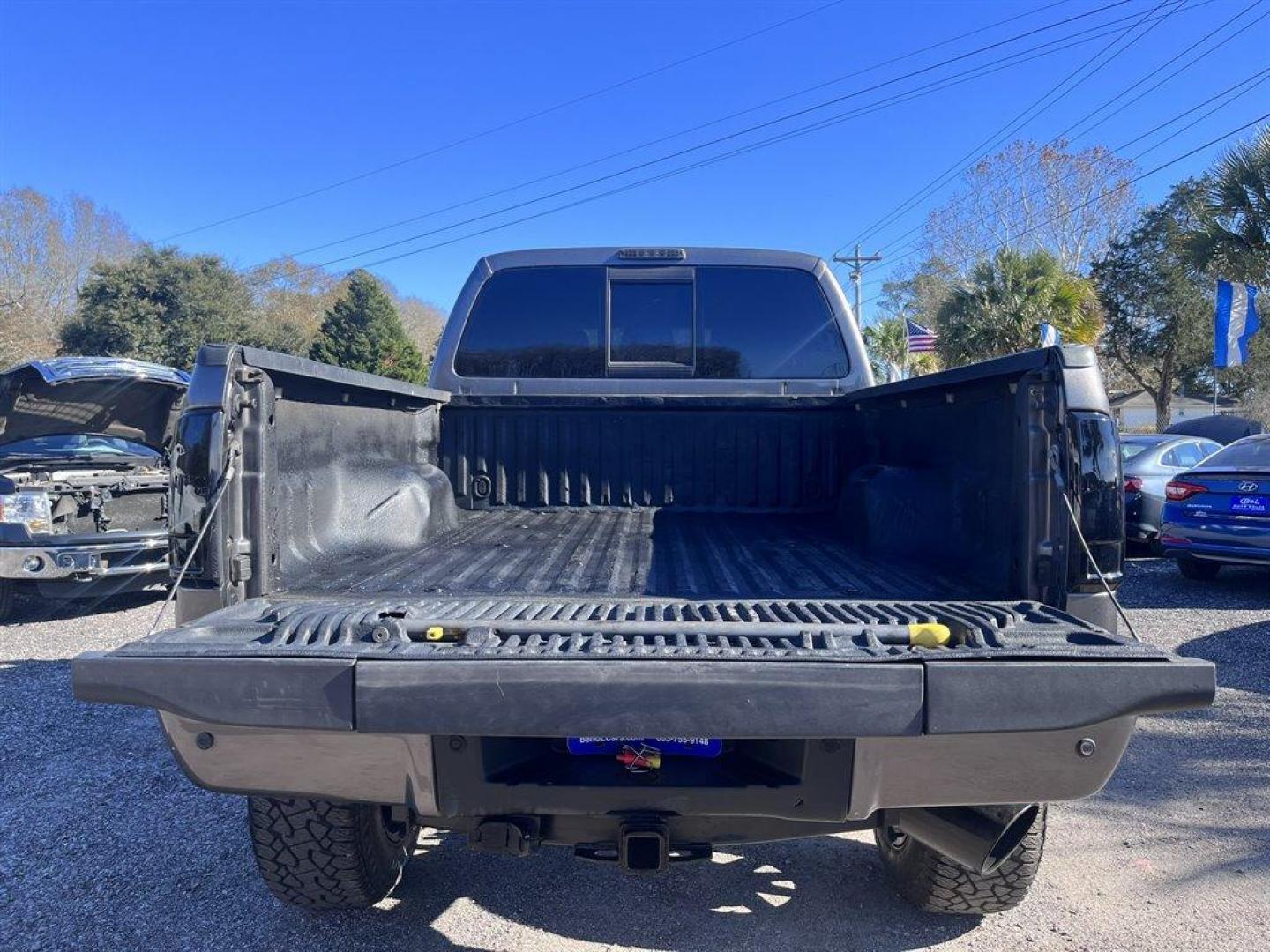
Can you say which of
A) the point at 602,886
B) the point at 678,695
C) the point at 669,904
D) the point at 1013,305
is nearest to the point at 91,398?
the point at 602,886

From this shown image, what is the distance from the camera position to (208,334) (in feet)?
105

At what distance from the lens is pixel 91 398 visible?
7039 millimetres

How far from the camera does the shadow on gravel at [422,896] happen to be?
2607mm

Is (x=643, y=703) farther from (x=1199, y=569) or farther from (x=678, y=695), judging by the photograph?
(x=1199, y=569)

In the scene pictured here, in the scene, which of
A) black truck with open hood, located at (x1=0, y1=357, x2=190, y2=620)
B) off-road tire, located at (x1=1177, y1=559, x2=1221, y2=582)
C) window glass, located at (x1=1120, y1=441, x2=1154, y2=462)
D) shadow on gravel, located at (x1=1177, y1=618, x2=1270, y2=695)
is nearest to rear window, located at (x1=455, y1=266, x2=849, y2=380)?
black truck with open hood, located at (x1=0, y1=357, x2=190, y2=620)

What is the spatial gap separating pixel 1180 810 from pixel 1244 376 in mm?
33467

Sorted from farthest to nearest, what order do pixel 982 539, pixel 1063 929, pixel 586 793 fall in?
pixel 1063 929 → pixel 982 539 → pixel 586 793

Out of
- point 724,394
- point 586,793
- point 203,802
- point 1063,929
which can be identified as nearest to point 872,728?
point 586,793

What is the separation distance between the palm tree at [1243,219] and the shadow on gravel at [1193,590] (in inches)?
291

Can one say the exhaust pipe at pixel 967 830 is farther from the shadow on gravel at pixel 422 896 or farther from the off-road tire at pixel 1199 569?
the off-road tire at pixel 1199 569

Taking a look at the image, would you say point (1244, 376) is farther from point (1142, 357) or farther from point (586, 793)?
point (586, 793)

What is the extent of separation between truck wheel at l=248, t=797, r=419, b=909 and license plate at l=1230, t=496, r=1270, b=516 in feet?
26.7

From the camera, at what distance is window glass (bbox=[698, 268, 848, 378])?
4027 millimetres

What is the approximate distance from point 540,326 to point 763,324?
3.63 ft
